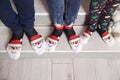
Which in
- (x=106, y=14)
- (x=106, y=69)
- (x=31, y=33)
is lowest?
(x=106, y=69)

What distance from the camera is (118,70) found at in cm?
123

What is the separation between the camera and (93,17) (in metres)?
1.09

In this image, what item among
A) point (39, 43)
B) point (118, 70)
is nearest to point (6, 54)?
point (39, 43)

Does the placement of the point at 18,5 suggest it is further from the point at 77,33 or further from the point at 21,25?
the point at 77,33

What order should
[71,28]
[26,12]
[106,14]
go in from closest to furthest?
[26,12], [106,14], [71,28]

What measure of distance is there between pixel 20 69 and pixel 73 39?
0.41m

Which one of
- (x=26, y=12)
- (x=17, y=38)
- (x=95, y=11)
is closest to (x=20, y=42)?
(x=17, y=38)

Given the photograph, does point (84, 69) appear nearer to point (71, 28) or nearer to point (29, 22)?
point (71, 28)

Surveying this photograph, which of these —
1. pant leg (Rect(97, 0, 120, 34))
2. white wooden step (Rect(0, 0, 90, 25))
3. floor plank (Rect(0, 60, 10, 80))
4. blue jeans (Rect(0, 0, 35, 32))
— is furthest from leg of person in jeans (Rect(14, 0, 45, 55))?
pant leg (Rect(97, 0, 120, 34))

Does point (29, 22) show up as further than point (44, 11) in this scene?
No

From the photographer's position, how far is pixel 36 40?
3.81 ft

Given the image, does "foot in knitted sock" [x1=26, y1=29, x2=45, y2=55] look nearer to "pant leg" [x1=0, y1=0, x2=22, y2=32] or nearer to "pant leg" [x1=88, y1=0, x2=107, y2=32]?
"pant leg" [x1=0, y1=0, x2=22, y2=32]

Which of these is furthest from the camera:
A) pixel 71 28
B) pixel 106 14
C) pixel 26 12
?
pixel 71 28

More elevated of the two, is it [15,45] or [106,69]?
[15,45]
